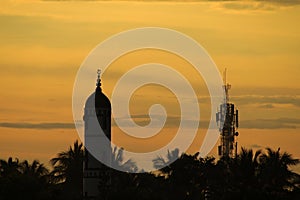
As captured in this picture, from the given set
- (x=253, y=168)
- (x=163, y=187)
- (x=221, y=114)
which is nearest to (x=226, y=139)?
(x=221, y=114)

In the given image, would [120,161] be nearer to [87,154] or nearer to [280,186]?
[87,154]

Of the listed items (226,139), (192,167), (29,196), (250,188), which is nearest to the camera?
(250,188)

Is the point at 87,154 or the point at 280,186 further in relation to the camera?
the point at 87,154

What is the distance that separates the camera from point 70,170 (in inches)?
5207

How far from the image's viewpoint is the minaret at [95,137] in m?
129

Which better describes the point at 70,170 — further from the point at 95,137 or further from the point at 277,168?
the point at 277,168

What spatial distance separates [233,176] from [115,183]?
2758 cm

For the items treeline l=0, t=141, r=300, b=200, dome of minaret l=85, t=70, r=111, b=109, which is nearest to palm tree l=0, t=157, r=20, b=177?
treeline l=0, t=141, r=300, b=200

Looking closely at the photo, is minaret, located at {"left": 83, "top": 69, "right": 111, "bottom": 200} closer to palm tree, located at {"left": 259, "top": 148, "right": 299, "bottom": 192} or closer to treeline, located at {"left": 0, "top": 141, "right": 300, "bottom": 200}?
treeline, located at {"left": 0, "top": 141, "right": 300, "bottom": 200}

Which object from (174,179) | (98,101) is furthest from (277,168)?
(98,101)

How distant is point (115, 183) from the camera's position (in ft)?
396

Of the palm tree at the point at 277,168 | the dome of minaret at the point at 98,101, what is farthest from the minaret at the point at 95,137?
the palm tree at the point at 277,168

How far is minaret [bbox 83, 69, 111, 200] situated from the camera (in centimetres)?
12888

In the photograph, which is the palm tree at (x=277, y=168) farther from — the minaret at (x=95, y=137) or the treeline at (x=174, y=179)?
the minaret at (x=95, y=137)
